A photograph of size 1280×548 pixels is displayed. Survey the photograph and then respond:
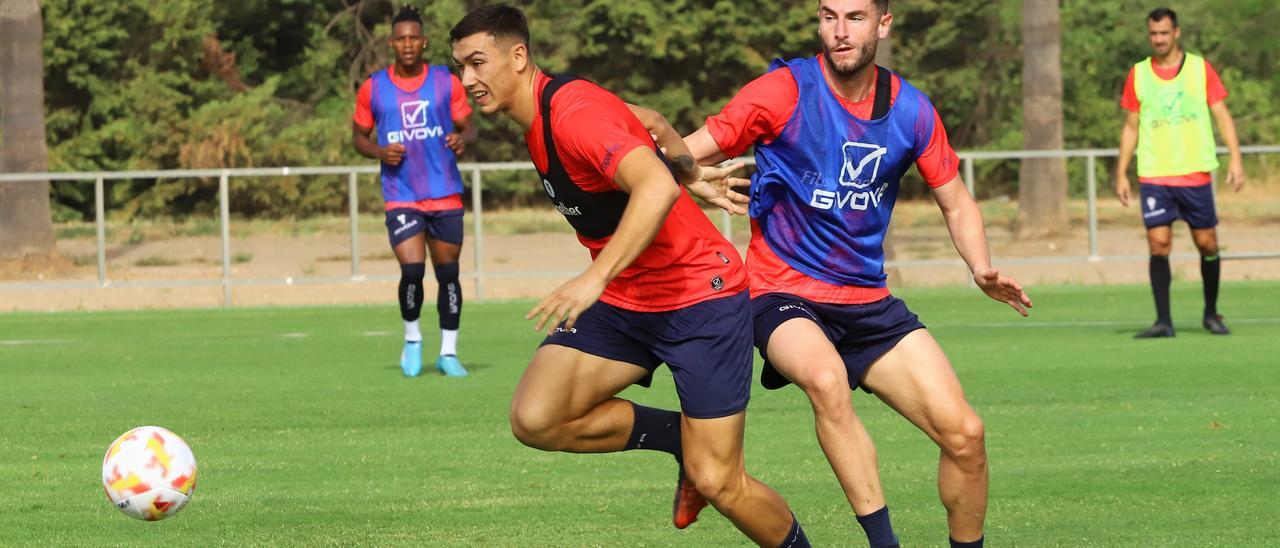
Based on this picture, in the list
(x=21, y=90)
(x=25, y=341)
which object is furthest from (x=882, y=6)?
(x=21, y=90)

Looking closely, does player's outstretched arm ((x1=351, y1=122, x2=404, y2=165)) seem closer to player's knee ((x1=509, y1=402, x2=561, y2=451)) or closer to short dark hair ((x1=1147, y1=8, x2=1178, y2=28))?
short dark hair ((x1=1147, y1=8, x2=1178, y2=28))

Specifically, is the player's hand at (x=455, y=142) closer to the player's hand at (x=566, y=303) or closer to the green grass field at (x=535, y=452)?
the green grass field at (x=535, y=452)

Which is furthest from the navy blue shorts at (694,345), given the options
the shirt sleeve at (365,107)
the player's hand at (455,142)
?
the shirt sleeve at (365,107)

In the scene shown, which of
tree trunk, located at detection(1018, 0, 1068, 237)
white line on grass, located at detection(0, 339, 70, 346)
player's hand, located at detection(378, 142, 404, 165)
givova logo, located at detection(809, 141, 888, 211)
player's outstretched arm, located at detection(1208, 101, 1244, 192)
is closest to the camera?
givova logo, located at detection(809, 141, 888, 211)

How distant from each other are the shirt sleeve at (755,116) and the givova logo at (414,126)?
6.12 meters

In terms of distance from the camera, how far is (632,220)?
210 inches

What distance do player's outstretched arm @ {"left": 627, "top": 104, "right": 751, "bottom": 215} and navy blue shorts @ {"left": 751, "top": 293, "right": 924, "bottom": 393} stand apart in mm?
367

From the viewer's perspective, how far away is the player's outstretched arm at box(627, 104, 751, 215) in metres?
6.16

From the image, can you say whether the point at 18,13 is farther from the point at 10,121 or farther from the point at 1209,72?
the point at 1209,72

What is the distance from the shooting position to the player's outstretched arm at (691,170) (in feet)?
20.2

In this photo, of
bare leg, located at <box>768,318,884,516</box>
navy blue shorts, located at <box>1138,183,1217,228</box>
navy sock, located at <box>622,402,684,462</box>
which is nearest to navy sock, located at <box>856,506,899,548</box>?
bare leg, located at <box>768,318,884,516</box>

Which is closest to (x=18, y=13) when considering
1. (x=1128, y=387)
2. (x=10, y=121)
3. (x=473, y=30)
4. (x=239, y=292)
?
(x=10, y=121)

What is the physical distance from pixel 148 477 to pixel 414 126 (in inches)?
243

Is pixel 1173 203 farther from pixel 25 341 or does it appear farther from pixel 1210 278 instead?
pixel 25 341
